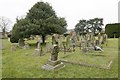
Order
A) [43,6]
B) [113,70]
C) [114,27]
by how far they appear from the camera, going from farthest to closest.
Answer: [114,27] < [43,6] < [113,70]

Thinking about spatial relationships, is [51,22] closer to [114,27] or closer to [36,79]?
[36,79]

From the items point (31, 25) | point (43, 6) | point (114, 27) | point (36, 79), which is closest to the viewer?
point (36, 79)

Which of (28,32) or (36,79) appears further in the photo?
(28,32)

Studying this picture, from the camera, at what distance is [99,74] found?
6.65 meters

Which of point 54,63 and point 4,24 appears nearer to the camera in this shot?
point 54,63

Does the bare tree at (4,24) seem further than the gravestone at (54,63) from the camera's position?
Yes

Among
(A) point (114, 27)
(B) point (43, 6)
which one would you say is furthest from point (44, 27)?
(A) point (114, 27)

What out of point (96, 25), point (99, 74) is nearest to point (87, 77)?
point (99, 74)

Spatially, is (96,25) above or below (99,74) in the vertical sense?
above

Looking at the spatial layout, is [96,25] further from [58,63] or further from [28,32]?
[58,63]

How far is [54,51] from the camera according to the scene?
8008 mm

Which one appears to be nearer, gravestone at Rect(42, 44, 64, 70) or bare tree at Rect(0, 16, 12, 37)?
gravestone at Rect(42, 44, 64, 70)

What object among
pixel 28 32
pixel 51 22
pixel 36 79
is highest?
pixel 51 22

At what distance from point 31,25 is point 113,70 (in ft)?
39.2
